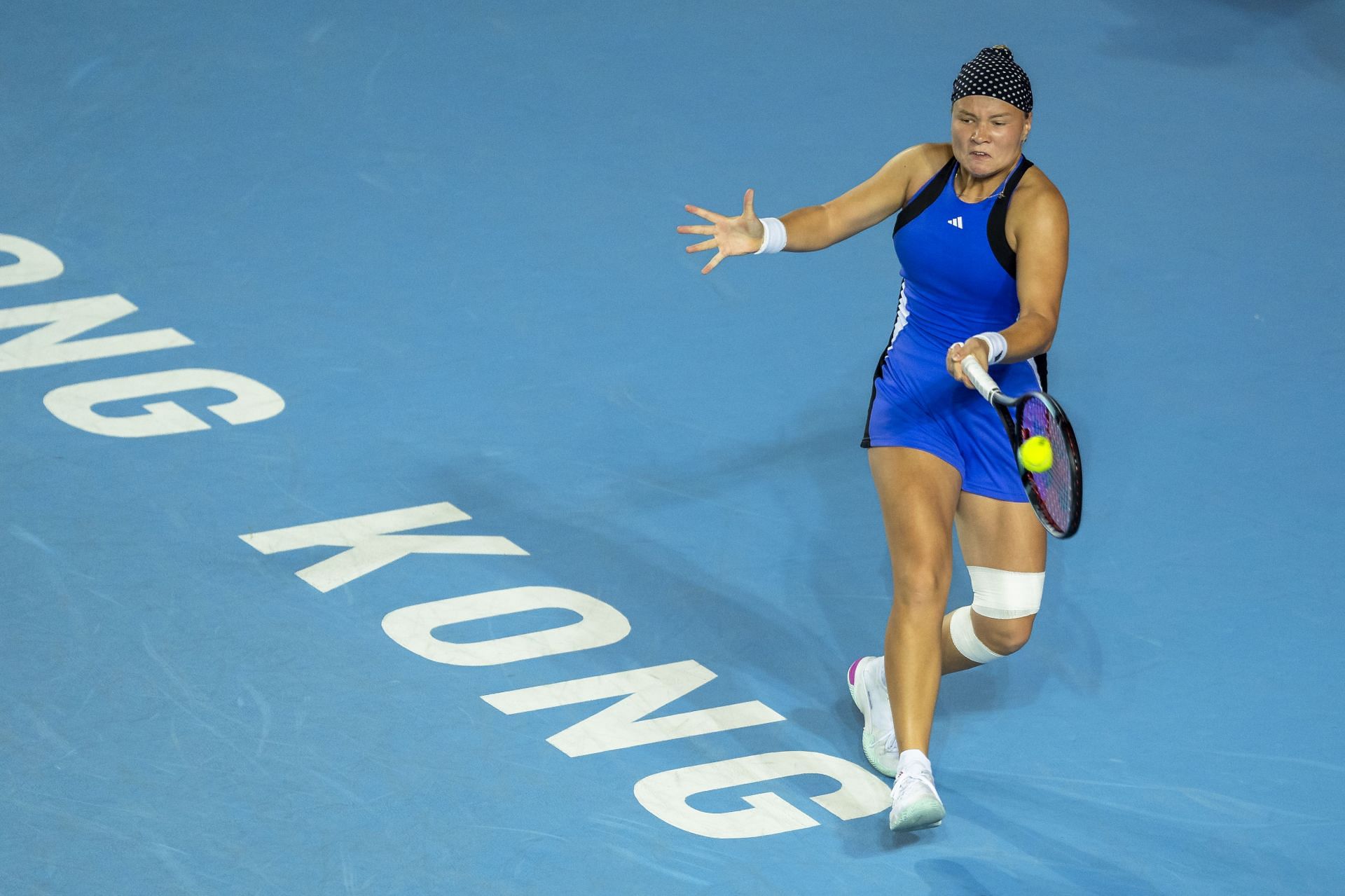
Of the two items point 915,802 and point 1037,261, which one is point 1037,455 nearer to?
point 1037,261

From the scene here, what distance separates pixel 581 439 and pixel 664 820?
2257mm

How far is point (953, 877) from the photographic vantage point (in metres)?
4.56

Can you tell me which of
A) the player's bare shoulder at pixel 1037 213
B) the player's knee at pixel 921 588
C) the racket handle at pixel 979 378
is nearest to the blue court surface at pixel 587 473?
the player's knee at pixel 921 588

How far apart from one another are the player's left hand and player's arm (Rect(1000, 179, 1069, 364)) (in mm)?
179

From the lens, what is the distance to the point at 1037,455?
436 cm

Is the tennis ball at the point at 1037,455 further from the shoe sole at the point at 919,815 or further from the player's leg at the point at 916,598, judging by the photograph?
the shoe sole at the point at 919,815

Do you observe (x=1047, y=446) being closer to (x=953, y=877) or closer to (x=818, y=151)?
(x=953, y=877)

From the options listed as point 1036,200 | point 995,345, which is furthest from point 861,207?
point 995,345

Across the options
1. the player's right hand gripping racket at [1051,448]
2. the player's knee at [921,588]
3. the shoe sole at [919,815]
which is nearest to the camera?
the player's right hand gripping racket at [1051,448]

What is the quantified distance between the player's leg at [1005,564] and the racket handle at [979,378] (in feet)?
2.14

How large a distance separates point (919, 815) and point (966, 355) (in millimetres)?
1179

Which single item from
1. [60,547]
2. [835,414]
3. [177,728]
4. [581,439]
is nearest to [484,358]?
[581,439]

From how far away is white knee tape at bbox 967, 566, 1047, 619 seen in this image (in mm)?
4891

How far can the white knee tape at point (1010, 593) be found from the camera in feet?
16.0
